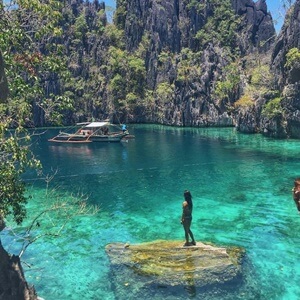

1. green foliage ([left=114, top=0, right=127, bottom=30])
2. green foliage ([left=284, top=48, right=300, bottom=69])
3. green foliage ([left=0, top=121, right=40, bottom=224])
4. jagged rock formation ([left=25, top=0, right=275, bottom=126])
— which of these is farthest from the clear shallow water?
green foliage ([left=114, top=0, right=127, bottom=30])

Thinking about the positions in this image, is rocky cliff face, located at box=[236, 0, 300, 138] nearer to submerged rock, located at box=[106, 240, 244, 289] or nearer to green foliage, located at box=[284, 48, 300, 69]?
green foliage, located at box=[284, 48, 300, 69]

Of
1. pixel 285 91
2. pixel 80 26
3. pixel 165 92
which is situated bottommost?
pixel 285 91

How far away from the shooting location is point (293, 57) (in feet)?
197

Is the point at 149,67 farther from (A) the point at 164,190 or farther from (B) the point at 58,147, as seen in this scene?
(A) the point at 164,190

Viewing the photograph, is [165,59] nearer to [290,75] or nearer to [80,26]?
[80,26]

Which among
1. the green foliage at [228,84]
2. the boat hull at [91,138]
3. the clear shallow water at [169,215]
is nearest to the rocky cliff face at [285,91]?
the clear shallow water at [169,215]

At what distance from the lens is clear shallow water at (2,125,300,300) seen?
14.4 m

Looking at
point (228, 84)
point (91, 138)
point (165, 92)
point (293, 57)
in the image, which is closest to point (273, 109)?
point (293, 57)

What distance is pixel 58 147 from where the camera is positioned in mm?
62688

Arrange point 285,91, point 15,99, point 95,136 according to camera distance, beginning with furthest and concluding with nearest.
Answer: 1. point 95,136
2. point 285,91
3. point 15,99

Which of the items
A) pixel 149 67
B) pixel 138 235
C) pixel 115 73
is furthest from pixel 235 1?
pixel 138 235

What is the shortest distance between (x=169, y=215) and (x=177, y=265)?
Answer: 9366mm

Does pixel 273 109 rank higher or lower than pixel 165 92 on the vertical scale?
lower

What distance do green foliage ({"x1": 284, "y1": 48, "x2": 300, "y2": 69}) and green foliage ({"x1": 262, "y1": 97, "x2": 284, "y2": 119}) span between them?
6.44 m
